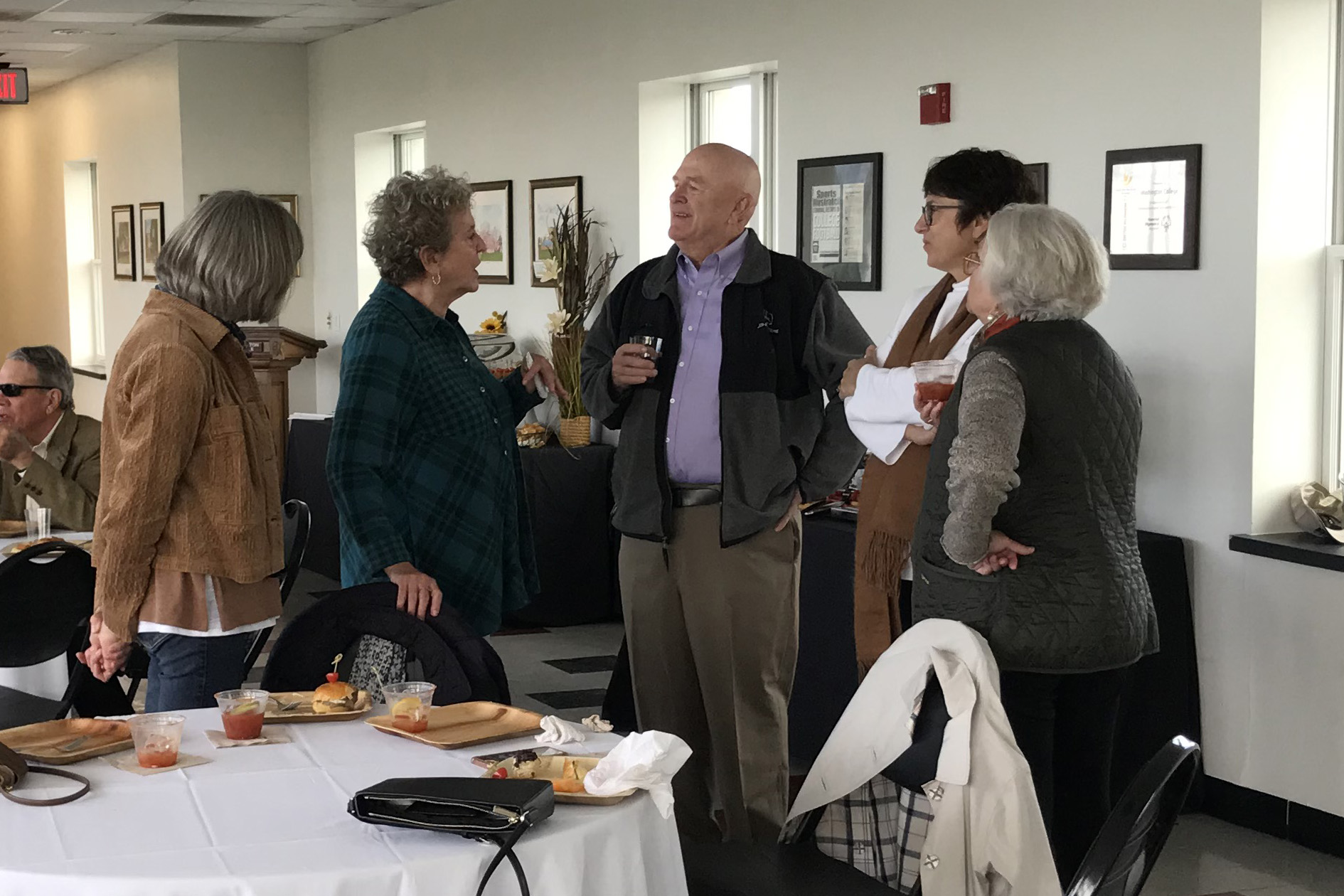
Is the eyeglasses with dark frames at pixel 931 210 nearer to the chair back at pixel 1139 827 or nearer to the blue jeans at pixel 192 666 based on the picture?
the chair back at pixel 1139 827

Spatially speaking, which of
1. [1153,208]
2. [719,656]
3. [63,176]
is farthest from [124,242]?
[719,656]

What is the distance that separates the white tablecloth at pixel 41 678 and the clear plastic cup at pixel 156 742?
1.82m

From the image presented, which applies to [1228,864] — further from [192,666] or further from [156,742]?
[156,742]

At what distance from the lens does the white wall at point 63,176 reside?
34.7 ft

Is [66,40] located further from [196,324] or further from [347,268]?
[196,324]

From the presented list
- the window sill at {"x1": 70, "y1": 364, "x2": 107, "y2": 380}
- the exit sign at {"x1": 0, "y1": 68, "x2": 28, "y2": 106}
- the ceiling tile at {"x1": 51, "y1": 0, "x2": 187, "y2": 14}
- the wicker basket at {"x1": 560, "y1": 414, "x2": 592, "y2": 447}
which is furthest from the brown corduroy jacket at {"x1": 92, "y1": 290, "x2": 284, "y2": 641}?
the window sill at {"x1": 70, "y1": 364, "x2": 107, "y2": 380}

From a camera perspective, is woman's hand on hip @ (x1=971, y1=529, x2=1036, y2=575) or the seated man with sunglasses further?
the seated man with sunglasses

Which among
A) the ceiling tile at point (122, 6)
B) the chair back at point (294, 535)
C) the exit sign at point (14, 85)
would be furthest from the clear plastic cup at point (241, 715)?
the exit sign at point (14, 85)

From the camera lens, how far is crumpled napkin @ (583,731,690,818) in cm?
191

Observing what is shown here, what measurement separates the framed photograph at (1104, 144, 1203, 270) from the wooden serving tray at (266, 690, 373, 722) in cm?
274

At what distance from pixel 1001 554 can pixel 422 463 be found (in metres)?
1.12

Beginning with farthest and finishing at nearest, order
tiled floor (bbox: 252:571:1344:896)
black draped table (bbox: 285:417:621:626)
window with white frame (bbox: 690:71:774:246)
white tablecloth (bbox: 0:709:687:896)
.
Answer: black draped table (bbox: 285:417:621:626) < window with white frame (bbox: 690:71:774:246) < tiled floor (bbox: 252:571:1344:896) < white tablecloth (bbox: 0:709:687:896)

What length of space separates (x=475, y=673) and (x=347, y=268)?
758 centimetres

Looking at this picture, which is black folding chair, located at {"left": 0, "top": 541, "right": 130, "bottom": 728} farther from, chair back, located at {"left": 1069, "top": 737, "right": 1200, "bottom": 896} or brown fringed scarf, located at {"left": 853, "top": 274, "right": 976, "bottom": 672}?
chair back, located at {"left": 1069, "top": 737, "right": 1200, "bottom": 896}
